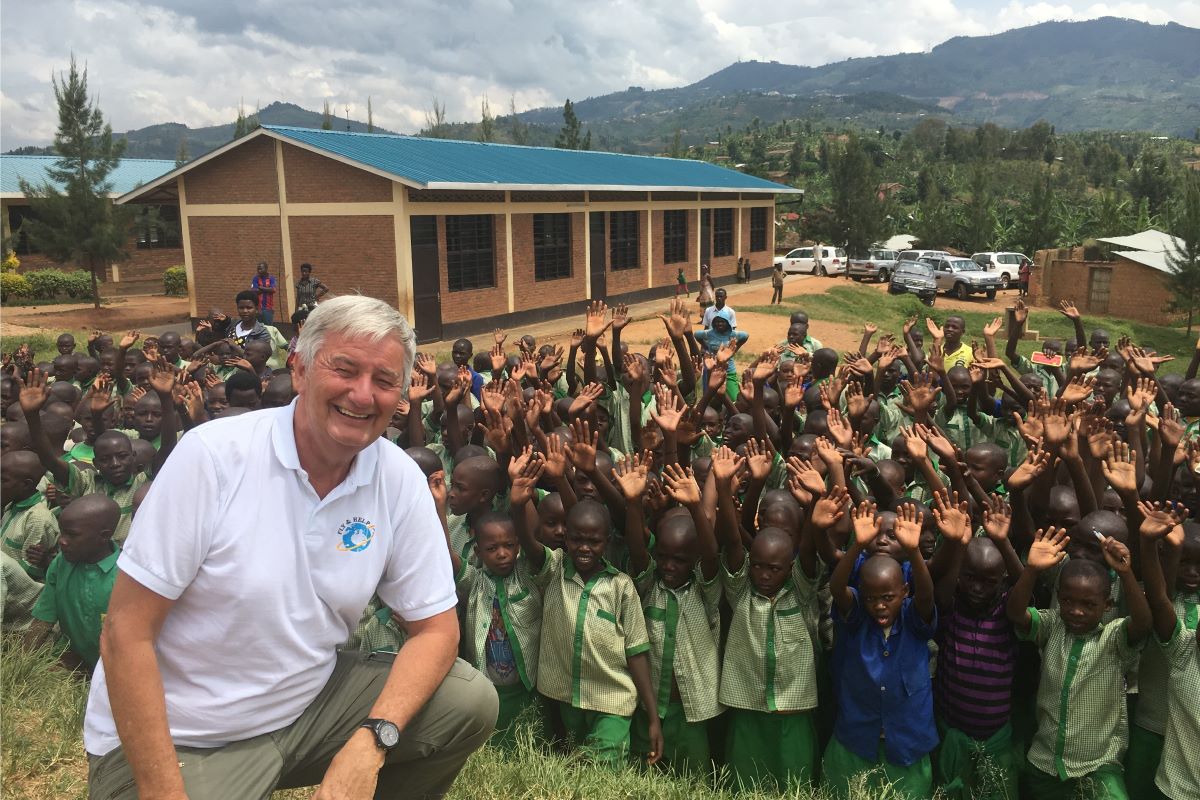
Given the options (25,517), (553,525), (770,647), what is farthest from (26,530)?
(770,647)

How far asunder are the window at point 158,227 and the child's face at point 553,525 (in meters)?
27.1

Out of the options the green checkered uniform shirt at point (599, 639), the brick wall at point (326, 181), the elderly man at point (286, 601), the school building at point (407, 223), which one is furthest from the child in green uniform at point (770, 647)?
the brick wall at point (326, 181)

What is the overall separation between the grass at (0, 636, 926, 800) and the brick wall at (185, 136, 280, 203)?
14384 millimetres

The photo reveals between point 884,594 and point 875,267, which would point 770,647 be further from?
point 875,267

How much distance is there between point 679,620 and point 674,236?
21527 mm

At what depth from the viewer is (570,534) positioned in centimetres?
341

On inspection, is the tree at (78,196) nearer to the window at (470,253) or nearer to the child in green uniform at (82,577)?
the window at (470,253)

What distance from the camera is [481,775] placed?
9.80 ft

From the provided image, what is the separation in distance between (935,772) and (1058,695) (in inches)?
22.2

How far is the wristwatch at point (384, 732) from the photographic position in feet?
6.69

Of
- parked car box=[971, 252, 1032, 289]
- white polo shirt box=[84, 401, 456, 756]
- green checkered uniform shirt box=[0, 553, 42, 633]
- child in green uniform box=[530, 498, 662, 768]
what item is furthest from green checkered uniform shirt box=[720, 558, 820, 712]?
parked car box=[971, 252, 1032, 289]

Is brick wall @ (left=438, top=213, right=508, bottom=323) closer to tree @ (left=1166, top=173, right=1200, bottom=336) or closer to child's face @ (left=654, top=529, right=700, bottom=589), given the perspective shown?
child's face @ (left=654, top=529, right=700, bottom=589)

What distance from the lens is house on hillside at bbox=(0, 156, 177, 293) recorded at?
81.1 ft

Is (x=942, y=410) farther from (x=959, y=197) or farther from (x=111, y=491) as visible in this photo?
(x=959, y=197)
